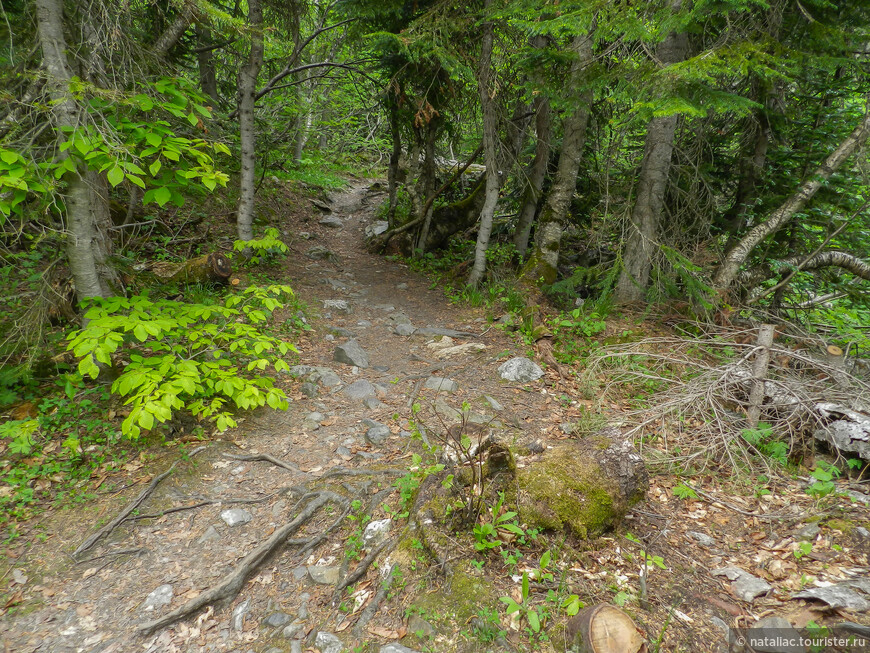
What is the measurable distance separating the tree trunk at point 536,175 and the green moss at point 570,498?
703 cm

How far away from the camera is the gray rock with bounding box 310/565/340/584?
317 centimetres

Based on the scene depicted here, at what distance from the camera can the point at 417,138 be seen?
1041cm

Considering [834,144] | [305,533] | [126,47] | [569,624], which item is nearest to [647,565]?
[569,624]

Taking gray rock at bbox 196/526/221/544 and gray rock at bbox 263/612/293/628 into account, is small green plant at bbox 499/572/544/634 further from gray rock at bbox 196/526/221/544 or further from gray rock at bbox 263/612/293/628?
gray rock at bbox 196/526/221/544

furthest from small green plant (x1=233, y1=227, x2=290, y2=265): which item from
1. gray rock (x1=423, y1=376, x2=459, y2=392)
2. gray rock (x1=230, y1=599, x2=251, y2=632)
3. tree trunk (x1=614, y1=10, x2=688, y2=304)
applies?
tree trunk (x1=614, y1=10, x2=688, y2=304)

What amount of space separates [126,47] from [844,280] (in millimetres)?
11231

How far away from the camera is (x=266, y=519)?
378cm

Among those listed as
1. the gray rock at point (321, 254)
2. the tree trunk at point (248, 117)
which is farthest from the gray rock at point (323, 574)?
the gray rock at point (321, 254)

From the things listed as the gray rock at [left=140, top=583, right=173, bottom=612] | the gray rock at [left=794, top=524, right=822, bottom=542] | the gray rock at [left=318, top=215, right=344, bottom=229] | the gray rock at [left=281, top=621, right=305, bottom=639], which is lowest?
the gray rock at [left=140, top=583, right=173, bottom=612]

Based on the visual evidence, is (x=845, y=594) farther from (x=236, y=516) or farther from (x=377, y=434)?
(x=236, y=516)

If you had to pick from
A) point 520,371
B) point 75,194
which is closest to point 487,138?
point 520,371

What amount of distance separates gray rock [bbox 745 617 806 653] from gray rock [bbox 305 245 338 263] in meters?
10.4

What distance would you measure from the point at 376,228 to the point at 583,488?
11.7m

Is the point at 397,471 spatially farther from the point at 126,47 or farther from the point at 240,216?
the point at 240,216
